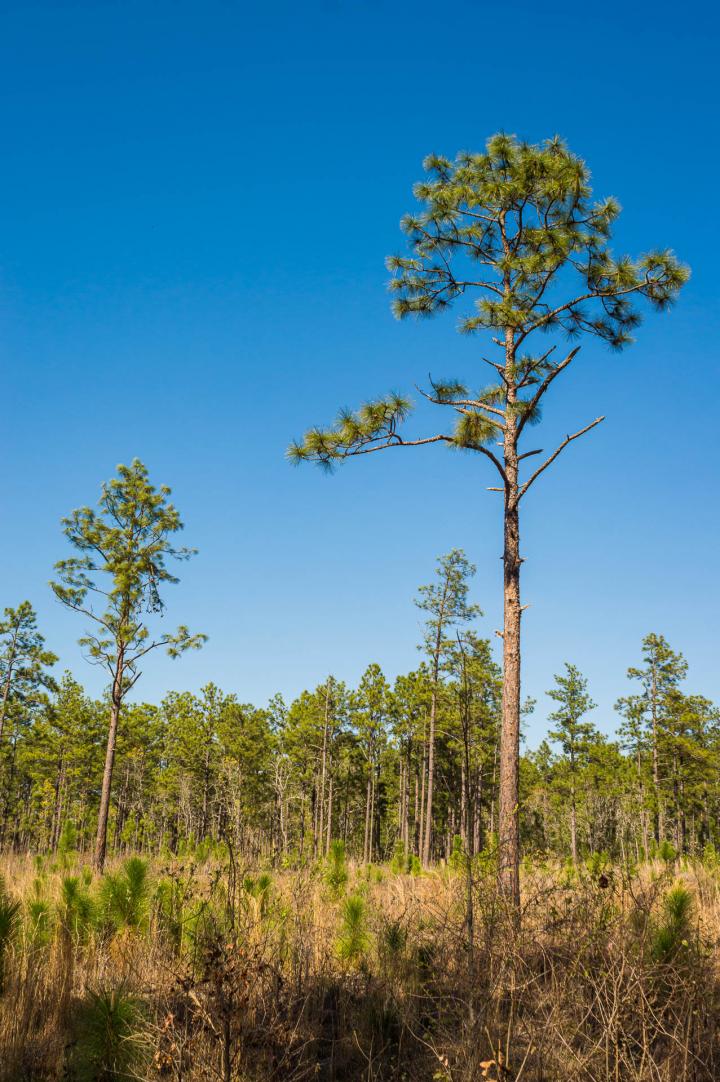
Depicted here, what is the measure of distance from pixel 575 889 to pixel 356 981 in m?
2.23

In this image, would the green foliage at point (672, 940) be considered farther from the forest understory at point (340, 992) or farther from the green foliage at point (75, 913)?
the green foliage at point (75, 913)

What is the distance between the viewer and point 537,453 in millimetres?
8734

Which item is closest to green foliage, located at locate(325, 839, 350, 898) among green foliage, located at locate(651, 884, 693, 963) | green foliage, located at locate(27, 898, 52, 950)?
green foliage, located at locate(27, 898, 52, 950)

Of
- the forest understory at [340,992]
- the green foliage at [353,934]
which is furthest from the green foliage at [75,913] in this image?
the green foliage at [353,934]

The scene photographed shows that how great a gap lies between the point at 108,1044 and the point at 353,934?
307 cm

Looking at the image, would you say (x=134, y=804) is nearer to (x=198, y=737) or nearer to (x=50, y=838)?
(x=50, y=838)

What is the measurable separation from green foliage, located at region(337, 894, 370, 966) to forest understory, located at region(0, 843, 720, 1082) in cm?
2

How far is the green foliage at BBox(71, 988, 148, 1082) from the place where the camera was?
11.5ft

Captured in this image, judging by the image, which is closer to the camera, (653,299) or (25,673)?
(653,299)

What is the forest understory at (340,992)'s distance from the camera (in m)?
3.42

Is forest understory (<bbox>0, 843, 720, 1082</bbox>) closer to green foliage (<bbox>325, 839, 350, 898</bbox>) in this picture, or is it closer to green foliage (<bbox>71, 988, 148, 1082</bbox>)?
green foliage (<bbox>71, 988, 148, 1082</bbox>)

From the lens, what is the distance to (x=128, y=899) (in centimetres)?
589

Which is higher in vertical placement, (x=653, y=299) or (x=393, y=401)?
(x=653, y=299)

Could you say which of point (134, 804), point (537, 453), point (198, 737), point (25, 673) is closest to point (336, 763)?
point (198, 737)
